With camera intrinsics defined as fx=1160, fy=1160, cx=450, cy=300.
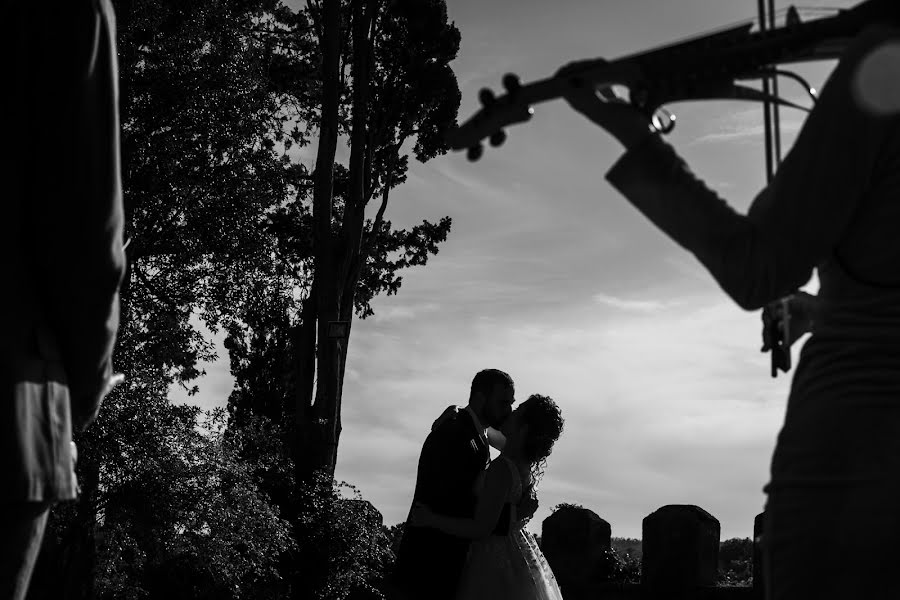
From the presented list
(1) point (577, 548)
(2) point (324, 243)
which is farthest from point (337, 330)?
(1) point (577, 548)

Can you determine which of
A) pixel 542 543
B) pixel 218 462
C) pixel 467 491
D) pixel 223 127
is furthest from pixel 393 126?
pixel 467 491

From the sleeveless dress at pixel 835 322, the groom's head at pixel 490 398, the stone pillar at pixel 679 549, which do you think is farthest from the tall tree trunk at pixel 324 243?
the sleeveless dress at pixel 835 322

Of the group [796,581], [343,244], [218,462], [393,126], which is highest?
[393,126]

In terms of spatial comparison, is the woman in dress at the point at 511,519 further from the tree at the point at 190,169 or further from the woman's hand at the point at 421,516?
the tree at the point at 190,169

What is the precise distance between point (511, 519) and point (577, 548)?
1.99 meters

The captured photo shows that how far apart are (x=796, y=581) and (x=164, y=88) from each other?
16718mm

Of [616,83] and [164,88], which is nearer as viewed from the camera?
[616,83]

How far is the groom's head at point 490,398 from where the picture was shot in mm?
6875

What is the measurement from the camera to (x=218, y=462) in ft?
47.1

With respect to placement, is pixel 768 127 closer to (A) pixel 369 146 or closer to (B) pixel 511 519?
(B) pixel 511 519

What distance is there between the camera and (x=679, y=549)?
7863 millimetres

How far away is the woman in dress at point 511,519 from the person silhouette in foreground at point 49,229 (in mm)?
4666

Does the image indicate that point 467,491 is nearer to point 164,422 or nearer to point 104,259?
point 104,259

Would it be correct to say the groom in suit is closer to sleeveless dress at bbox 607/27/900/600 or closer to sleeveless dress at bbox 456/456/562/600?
sleeveless dress at bbox 456/456/562/600
